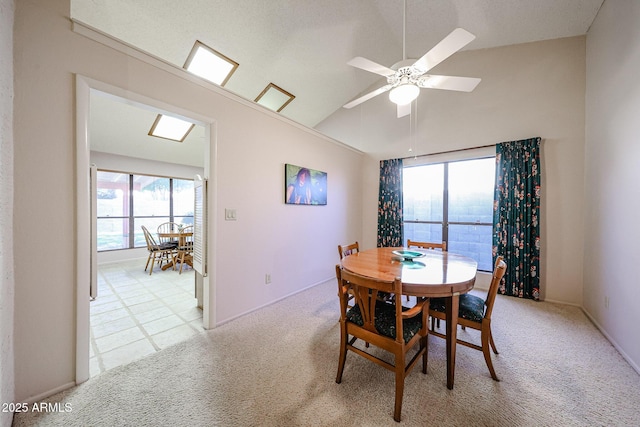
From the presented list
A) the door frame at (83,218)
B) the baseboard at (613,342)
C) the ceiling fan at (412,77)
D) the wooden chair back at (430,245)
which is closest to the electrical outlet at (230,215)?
the door frame at (83,218)

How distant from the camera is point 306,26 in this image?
2975 millimetres

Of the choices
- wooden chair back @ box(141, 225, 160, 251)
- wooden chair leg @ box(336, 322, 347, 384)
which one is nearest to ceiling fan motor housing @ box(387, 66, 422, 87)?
wooden chair leg @ box(336, 322, 347, 384)

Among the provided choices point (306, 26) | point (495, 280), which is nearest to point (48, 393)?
point (495, 280)

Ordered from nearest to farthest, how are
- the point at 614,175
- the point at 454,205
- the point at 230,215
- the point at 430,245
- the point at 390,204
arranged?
the point at 614,175 < the point at 230,215 < the point at 430,245 < the point at 454,205 < the point at 390,204

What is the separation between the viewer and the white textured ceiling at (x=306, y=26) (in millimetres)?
2443

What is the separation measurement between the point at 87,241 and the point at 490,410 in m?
2.92

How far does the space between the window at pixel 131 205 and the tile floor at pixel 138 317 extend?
5.64 ft

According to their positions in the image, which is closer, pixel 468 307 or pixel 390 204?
pixel 468 307

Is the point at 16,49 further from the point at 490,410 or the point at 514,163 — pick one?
the point at 514,163

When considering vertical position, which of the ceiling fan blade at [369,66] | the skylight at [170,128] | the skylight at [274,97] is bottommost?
the ceiling fan blade at [369,66]

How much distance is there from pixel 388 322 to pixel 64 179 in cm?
241

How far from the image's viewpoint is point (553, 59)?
298 centimetres

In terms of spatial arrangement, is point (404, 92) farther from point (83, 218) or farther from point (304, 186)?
point (83, 218)

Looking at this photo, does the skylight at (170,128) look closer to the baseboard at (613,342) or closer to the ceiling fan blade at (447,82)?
Result: the ceiling fan blade at (447,82)
